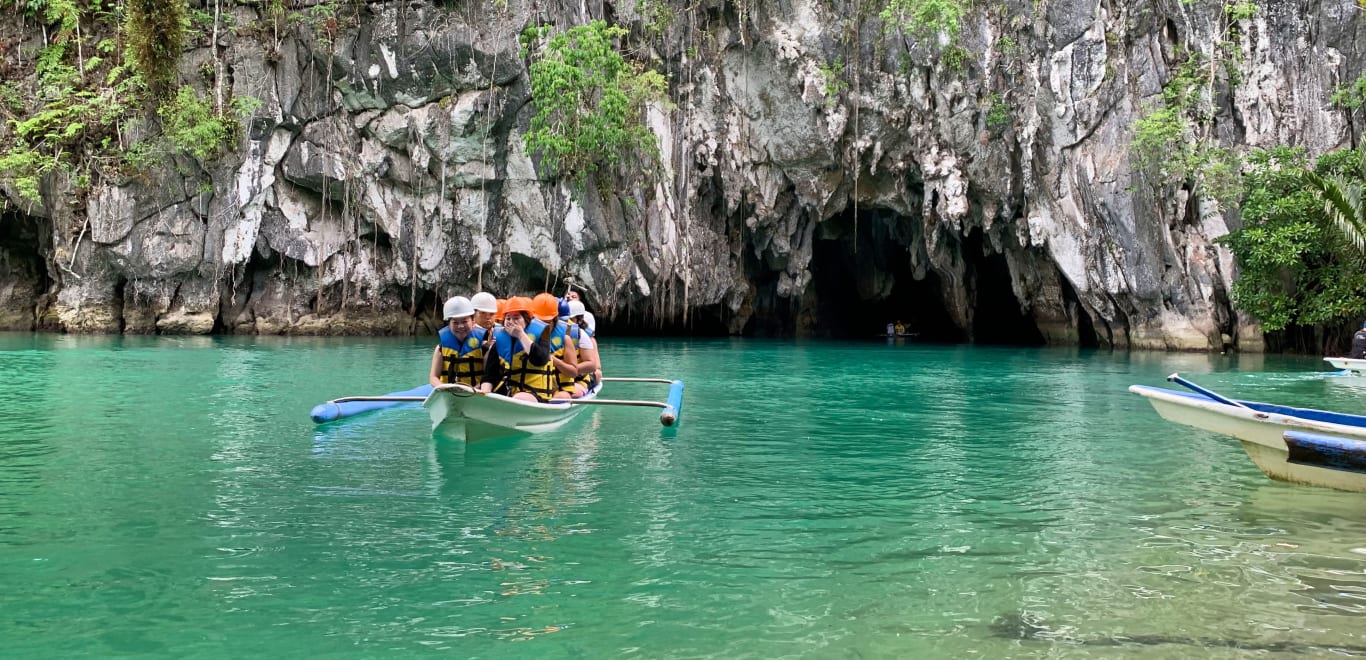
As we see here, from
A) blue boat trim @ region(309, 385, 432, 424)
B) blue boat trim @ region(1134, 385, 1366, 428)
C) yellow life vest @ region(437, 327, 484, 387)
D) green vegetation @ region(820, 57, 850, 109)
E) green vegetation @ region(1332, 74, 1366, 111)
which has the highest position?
green vegetation @ region(820, 57, 850, 109)

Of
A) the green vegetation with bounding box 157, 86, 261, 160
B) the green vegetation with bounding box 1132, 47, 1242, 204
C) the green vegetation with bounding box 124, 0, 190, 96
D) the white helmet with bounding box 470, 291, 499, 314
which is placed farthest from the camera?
the green vegetation with bounding box 157, 86, 261, 160

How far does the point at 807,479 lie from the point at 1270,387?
34.7ft

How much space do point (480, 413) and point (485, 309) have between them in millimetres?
1138

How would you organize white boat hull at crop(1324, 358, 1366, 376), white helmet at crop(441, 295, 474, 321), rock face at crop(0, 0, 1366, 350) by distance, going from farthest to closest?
rock face at crop(0, 0, 1366, 350), white boat hull at crop(1324, 358, 1366, 376), white helmet at crop(441, 295, 474, 321)

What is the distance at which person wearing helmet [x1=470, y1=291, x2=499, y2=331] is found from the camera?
916 centimetres

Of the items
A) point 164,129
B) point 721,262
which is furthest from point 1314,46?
point 164,129

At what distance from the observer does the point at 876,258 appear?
3638 centimetres

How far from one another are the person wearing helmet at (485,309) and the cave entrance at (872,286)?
23.7m

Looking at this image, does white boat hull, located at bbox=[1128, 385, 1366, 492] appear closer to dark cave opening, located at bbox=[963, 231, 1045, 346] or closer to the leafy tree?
the leafy tree

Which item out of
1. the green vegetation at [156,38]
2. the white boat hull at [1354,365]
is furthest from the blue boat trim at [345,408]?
the green vegetation at [156,38]

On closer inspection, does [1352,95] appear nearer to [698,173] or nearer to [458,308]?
[698,173]

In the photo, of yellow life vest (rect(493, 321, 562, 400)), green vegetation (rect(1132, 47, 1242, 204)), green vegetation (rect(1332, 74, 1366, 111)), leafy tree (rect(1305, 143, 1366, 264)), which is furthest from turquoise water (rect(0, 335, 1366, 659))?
green vegetation (rect(1332, 74, 1366, 111))

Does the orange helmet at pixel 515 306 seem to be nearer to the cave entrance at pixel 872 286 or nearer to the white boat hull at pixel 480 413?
the white boat hull at pixel 480 413

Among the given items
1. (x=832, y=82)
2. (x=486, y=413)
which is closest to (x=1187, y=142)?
(x=832, y=82)
